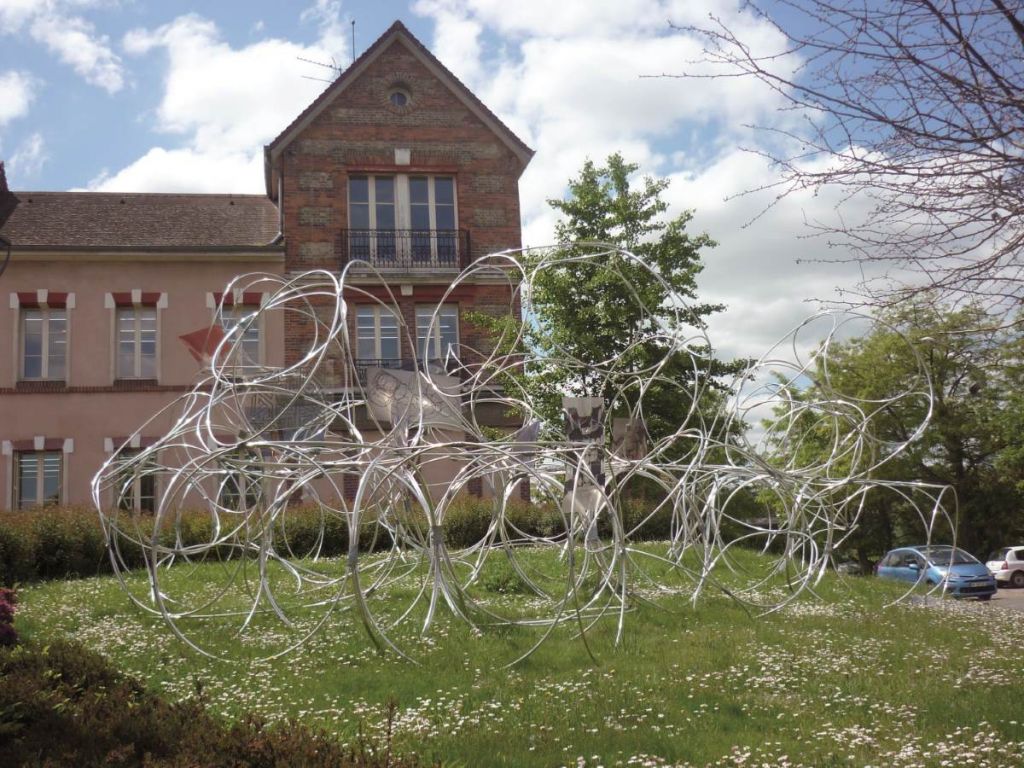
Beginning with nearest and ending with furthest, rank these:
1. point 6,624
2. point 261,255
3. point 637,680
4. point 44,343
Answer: point 637,680 → point 6,624 → point 44,343 → point 261,255

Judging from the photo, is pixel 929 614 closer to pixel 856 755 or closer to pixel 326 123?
pixel 856 755

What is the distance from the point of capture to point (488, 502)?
18609mm

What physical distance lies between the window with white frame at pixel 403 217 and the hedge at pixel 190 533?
7902mm

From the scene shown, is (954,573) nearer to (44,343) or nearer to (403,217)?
(403,217)

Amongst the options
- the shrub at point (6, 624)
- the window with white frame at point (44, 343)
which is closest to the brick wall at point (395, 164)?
the window with white frame at point (44, 343)

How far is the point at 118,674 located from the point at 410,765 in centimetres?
280

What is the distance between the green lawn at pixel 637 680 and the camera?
197 inches

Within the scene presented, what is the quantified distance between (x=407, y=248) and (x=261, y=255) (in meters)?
3.54

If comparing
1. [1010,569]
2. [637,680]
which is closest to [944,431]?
[1010,569]

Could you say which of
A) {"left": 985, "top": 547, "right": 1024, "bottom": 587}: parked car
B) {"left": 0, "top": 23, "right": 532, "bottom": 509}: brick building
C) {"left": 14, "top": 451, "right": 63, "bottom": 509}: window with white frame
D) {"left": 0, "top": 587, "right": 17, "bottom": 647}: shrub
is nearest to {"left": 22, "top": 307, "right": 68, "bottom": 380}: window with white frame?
{"left": 0, "top": 23, "right": 532, "bottom": 509}: brick building

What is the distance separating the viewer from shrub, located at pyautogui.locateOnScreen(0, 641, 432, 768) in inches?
148

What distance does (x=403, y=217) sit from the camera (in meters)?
25.1

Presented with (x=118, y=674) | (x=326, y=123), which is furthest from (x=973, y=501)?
(x=118, y=674)

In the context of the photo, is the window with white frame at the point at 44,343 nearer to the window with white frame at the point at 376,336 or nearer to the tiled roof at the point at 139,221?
the tiled roof at the point at 139,221
